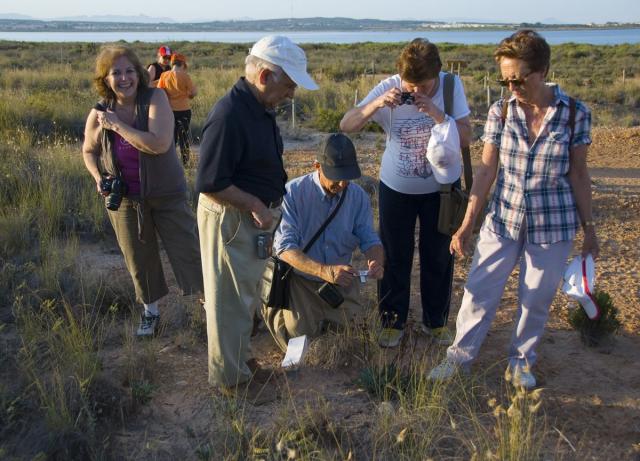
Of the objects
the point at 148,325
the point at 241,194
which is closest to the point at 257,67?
the point at 241,194

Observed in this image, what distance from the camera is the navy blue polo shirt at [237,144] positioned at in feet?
8.93

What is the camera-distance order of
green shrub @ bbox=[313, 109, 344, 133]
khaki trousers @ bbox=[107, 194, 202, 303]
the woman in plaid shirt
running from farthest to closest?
green shrub @ bbox=[313, 109, 344, 133] → khaki trousers @ bbox=[107, 194, 202, 303] → the woman in plaid shirt

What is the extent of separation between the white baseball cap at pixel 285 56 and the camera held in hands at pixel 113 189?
1.34 metres

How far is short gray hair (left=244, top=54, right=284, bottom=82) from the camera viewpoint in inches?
107

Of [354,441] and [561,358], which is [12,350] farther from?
[561,358]

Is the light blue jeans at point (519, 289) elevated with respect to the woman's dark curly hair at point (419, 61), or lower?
lower

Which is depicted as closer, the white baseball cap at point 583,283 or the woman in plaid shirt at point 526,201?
the woman in plaid shirt at point 526,201

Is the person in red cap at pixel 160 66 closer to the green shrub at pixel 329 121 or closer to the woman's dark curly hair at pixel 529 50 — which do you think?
the green shrub at pixel 329 121

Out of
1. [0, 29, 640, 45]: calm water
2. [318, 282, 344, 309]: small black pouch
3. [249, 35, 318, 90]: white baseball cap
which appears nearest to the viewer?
[249, 35, 318, 90]: white baseball cap

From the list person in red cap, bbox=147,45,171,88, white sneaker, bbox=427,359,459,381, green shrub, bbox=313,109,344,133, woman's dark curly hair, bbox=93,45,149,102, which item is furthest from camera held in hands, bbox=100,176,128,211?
green shrub, bbox=313,109,344,133

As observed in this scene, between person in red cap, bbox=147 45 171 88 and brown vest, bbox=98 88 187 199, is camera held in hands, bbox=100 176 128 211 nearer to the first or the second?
brown vest, bbox=98 88 187 199

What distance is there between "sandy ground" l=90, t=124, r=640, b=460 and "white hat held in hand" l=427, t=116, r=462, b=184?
962 millimetres

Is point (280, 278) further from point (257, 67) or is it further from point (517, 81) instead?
point (517, 81)

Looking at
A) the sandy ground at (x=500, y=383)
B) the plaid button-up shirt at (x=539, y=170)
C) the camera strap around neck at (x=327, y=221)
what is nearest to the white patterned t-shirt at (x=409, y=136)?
the camera strap around neck at (x=327, y=221)
